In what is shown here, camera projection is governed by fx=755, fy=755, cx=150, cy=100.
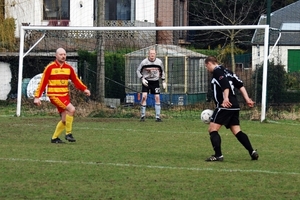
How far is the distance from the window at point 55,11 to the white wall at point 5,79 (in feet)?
14.9

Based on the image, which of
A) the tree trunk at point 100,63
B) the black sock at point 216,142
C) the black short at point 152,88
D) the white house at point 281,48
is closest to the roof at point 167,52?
the tree trunk at point 100,63

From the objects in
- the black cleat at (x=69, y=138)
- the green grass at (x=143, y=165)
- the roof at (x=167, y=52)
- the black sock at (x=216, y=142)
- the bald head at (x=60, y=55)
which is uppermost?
the roof at (x=167, y=52)

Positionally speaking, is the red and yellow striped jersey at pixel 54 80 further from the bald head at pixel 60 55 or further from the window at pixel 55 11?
the window at pixel 55 11

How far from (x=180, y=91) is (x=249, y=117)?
461cm

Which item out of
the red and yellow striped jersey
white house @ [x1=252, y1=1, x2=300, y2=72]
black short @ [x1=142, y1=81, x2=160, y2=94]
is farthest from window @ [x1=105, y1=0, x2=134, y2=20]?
the red and yellow striped jersey

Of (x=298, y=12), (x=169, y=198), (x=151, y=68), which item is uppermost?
(x=298, y=12)

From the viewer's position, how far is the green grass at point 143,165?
8.72 m

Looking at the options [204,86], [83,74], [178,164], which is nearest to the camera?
[178,164]

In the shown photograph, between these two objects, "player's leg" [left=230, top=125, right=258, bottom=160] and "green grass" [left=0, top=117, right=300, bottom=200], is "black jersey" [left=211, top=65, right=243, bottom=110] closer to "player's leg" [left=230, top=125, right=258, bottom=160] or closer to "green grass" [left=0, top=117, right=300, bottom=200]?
"player's leg" [left=230, top=125, right=258, bottom=160]

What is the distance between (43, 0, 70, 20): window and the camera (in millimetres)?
34625

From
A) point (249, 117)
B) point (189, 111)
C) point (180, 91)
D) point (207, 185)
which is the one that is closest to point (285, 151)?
point (207, 185)

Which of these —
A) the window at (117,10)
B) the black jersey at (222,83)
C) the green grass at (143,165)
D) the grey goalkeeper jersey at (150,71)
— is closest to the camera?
the green grass at (143,165)

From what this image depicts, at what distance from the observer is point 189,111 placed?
22.0 meters

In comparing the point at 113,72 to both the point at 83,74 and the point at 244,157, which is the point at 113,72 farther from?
the point at 244,157
